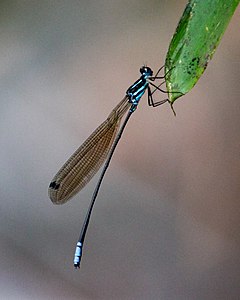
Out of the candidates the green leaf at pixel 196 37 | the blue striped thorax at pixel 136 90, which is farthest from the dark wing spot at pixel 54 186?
the green leaf at pixel 196 37

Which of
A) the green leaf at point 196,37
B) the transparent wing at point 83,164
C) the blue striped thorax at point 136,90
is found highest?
the blue striped thorax at point 136,90

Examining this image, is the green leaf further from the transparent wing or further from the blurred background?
the blurred background

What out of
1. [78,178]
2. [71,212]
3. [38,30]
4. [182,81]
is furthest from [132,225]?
[182,81]

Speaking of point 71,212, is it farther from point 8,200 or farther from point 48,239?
point 8,200

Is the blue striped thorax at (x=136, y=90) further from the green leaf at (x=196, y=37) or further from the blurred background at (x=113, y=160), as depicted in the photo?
the green leaf at (x=196, y=37)

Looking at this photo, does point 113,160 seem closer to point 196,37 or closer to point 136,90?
point 136,90

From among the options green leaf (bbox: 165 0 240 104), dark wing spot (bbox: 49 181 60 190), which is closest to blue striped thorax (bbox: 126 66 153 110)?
dark wing spot (bbox: 49 181 60 190)

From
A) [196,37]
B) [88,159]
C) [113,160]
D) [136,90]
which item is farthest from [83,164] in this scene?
[196,37]
